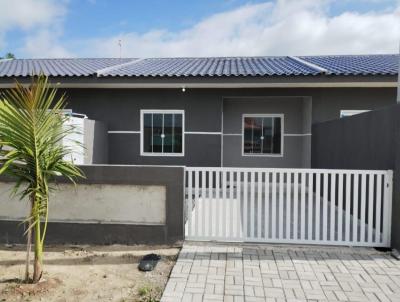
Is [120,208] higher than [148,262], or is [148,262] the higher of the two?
[120,208]

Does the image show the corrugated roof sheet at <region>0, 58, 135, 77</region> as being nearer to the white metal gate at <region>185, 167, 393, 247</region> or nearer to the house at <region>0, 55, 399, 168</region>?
the house at <region>0, 55, 399, 168</region>

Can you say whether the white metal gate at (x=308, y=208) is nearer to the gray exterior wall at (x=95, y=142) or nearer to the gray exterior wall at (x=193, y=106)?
the gray exterior wall at (x=95, y=142)

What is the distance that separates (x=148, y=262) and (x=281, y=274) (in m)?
1.67

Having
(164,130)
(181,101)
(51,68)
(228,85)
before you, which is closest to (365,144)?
(228,85)

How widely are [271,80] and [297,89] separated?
4.49ft

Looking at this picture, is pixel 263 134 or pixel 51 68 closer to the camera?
pixel 263 134

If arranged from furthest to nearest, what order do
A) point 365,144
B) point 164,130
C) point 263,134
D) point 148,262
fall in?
point 263,134 → point 164,130 → point 365,144 → point 148,262

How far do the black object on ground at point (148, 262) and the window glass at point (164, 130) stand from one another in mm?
5311

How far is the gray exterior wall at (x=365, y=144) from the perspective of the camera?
192 inches

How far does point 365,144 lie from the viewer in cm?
624

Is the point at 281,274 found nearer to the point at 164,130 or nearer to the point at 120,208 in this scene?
the point at 120,208

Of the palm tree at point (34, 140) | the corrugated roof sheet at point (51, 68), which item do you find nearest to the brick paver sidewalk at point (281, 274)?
the palm tree at point (34, 140)

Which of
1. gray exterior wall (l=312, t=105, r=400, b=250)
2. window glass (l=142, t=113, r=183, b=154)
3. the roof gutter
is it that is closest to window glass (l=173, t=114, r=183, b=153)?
window glass (l=142, t=113, r=183, b=154)

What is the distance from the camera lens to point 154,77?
882 cm
